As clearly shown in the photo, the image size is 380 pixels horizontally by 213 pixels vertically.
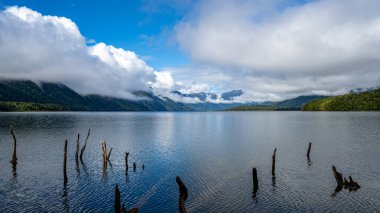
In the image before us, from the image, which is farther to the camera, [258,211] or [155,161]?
[155,161]

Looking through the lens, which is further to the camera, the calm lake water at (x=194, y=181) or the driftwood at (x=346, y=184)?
the driftwood at (x=346, y=184)

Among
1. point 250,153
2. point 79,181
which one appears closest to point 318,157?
point 250,153

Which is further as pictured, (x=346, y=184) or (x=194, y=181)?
(x=194, y=181)

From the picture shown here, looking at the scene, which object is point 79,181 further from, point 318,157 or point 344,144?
point 344,144

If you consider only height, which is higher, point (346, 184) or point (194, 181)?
point (346, 184)

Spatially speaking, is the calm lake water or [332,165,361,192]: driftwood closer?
the calm lake water

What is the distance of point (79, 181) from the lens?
4003 cm

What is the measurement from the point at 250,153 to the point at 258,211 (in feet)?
118

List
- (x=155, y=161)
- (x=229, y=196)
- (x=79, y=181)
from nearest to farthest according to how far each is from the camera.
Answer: (x=229, y=196)
(x=79, y=181)
(x=155, y=161)

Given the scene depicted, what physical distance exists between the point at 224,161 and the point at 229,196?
21219 mm

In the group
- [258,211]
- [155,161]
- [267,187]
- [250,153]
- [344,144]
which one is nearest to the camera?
[258,211]

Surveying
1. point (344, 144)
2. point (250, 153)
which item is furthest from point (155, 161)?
point (344, 144)

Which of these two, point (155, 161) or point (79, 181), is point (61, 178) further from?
point (155, 161)

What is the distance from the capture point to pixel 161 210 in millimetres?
29422
